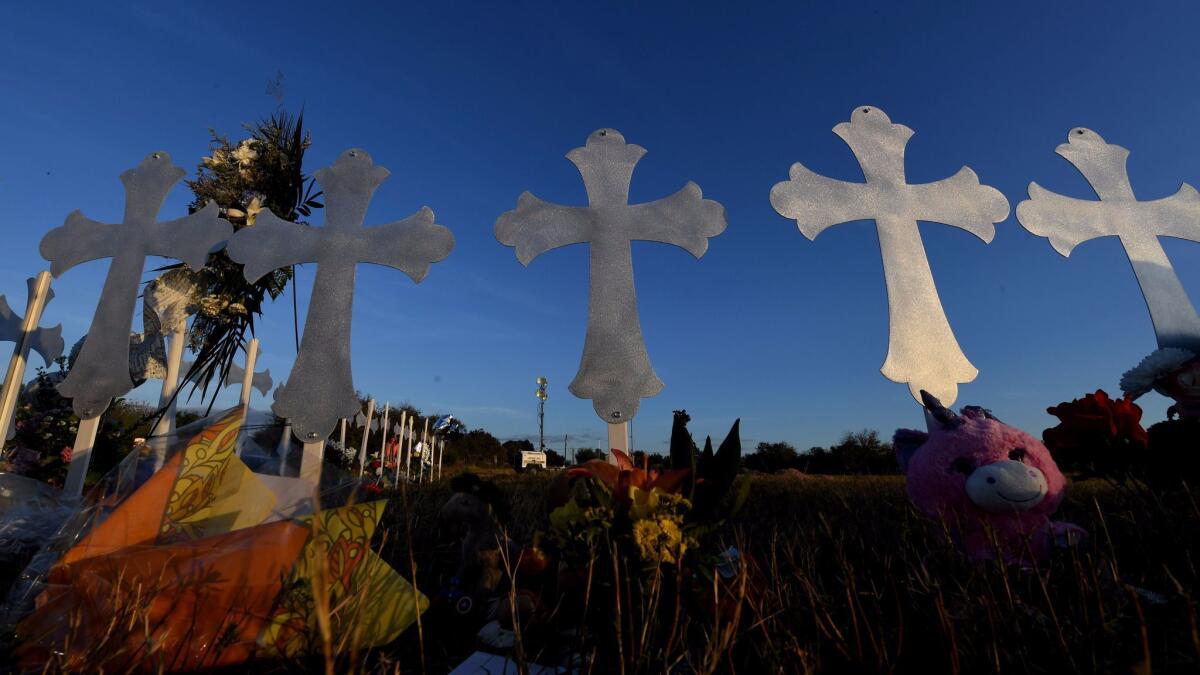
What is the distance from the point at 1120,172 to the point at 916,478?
2782 millimetres

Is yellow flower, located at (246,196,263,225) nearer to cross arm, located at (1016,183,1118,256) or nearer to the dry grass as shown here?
the dry grass

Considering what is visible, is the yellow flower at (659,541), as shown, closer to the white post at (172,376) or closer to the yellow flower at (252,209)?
the yellow flower at (252,209)

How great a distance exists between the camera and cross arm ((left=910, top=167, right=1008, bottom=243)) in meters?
2.79

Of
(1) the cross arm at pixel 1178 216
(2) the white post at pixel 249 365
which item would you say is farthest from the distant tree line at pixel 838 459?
(2) the white post at pixel 249 365

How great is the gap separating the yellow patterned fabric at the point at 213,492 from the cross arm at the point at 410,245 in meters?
1.55

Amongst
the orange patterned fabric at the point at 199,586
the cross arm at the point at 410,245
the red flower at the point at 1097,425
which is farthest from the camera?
the cross arm at the point at 410,245

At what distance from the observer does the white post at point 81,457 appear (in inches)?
122

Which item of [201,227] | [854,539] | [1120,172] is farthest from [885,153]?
[201,227]

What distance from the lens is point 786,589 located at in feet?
3.63

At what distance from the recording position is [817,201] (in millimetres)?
2762

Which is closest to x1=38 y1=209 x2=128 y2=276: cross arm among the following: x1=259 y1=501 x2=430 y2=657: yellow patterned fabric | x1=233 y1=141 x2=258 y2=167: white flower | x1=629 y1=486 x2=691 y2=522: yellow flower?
x1=233 y1=141 x2=258 y2=167: white flower

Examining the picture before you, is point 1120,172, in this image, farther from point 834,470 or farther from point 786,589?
point 834,470

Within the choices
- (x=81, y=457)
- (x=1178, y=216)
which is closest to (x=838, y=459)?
(x=1178, y=216)

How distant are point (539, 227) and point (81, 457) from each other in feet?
9.55
